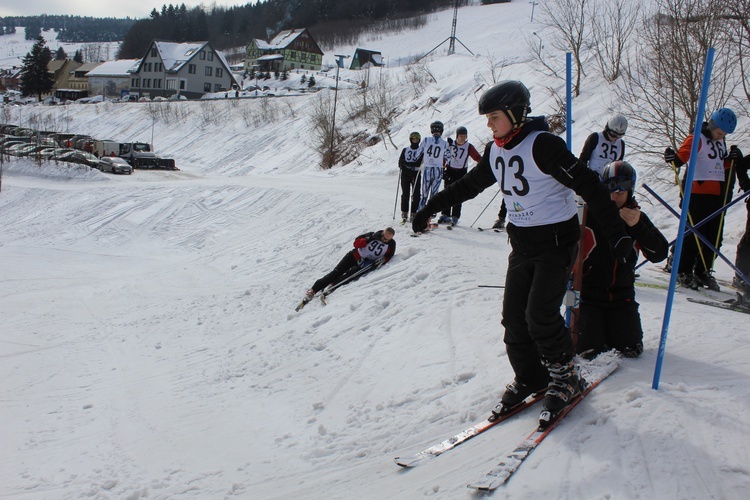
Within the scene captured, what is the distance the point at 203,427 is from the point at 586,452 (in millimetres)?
3739

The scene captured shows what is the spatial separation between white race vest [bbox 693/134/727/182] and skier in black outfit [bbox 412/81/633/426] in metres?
4.09

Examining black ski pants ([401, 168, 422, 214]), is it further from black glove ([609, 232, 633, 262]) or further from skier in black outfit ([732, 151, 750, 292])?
black glove ([609, 232, 633, 262])

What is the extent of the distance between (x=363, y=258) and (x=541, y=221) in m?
5.64

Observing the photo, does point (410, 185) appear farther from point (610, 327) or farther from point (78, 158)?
point (78, 158)

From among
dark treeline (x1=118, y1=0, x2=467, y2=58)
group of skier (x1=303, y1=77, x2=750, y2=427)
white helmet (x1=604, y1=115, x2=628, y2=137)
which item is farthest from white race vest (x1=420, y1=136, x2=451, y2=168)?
dark treeline (x1=118, y1=0, x2=467, y2=58)

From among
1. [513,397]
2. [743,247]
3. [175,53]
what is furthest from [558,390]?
[175,53]

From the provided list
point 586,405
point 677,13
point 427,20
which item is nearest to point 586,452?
point 586,405

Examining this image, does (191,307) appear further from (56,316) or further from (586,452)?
(586,452)

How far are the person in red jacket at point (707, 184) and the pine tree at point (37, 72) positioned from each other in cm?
8780

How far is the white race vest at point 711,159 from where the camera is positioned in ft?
21.7

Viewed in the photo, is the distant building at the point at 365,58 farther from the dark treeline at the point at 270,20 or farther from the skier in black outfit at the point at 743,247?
the skier in black outfit at the point at 743,247

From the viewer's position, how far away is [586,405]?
364 cm

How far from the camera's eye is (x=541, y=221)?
3490 mm

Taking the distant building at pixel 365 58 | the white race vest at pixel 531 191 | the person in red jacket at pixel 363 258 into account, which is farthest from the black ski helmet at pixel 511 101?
the distant building at pixel 365 58
